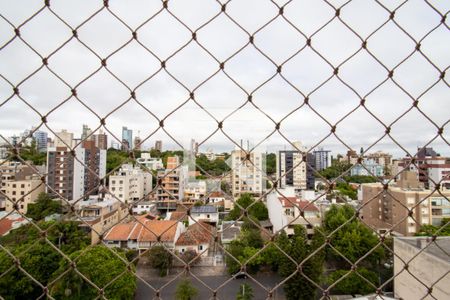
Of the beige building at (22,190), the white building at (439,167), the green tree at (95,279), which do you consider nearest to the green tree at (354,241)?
the white building at (439,167)

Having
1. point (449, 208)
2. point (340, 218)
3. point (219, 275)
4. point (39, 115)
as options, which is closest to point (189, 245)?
point (219, 275)

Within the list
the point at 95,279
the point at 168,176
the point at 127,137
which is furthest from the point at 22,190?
the point at 95,279

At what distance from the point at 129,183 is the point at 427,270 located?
13454 mm

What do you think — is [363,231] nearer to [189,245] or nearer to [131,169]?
[189,245]

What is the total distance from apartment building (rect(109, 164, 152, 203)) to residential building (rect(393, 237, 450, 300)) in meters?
11.0

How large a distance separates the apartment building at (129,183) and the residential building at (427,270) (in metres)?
11.0

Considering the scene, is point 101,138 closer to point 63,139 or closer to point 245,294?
point 63,139

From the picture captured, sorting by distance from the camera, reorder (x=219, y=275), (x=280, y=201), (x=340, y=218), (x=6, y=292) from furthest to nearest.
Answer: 1. (x=280, y=201)
2. (x=340, y=218)
3. (x=219, y=275)
4. (x=6, y=292)

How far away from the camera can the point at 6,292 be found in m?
5.55

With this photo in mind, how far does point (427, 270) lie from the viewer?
57.8 inches

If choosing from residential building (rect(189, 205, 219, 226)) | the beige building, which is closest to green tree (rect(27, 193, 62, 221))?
the beige building

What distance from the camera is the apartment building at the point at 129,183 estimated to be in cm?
1260

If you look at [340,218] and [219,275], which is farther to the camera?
[340,218]

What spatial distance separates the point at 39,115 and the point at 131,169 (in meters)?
13.4
